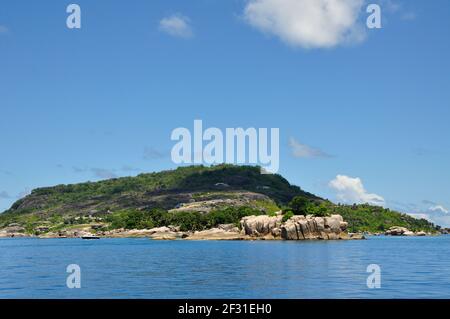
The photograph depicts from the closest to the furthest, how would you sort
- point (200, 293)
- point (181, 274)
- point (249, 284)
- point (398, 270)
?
1. point (200, 293)
2. point (249, 284)
3. point (181, 274)
4. point (398, 270)

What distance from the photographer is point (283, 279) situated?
71.4m
